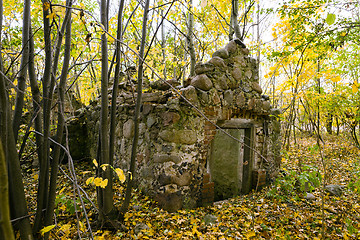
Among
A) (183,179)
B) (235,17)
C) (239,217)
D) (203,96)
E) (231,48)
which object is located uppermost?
(235,17)

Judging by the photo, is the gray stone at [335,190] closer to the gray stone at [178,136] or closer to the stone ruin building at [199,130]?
the stone ruin building at [199,130]

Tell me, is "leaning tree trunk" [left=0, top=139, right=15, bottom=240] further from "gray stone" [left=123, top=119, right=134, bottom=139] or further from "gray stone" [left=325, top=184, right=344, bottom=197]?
"gray stone" [left=325, top=184, right=344, bottom=197]

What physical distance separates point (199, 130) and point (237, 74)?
154cm

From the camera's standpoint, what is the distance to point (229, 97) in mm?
4141

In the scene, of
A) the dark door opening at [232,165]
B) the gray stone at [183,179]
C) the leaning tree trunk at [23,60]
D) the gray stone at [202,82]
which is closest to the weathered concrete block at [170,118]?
the gray stone at [202,82]

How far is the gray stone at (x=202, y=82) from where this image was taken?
368 centimetres

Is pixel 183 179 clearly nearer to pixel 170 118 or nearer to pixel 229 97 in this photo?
pixel 170 118

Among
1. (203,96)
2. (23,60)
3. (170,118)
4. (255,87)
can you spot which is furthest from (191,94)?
(23,60)

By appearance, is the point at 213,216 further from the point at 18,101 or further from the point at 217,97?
the point at 18,101

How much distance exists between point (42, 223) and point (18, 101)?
3.86 ft

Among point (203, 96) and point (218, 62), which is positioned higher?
point (218, 62)

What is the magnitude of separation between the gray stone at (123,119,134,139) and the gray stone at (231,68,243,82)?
227 cm

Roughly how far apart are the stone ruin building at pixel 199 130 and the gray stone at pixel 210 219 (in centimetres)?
36

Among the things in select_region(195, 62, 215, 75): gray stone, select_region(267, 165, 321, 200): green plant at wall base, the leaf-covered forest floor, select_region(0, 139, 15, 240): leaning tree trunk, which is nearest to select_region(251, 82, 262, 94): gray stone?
select_region(195, 62, 215, 75): gray stone
